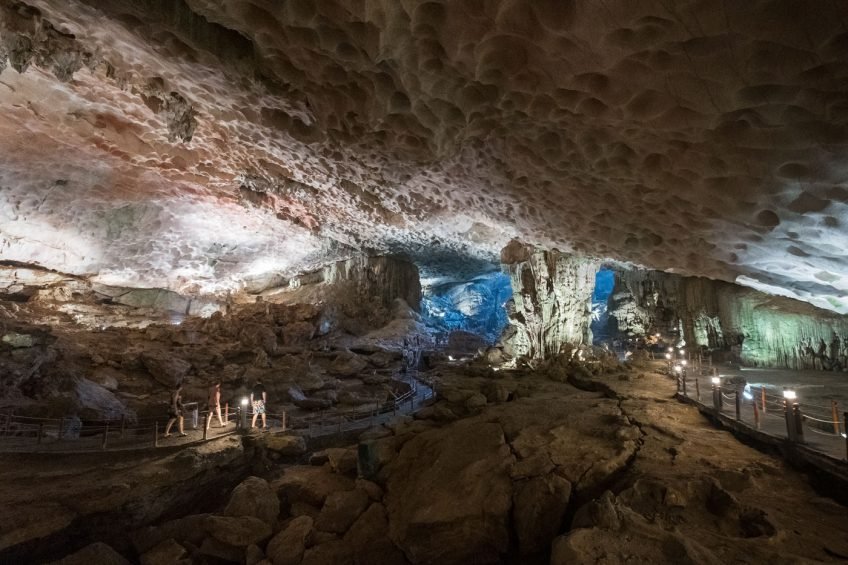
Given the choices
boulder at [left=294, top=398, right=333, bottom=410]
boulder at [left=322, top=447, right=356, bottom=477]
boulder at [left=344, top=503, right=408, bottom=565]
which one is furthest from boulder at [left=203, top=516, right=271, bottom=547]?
boulder at [left=294, top=398, right=333, bottom=410]

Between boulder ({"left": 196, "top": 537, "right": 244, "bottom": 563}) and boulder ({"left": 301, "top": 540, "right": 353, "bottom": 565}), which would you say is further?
boulder ({"left": 196, "top": 537, "right": 244, "bottom": 563})

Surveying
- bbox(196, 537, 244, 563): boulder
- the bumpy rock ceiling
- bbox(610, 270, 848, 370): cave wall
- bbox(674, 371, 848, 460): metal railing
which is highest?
the bumpy rock ceiling

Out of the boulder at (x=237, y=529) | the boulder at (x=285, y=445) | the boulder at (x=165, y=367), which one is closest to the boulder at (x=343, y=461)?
the boulder at (x=285, y=445)

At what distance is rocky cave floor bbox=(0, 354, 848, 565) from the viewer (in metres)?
3.91

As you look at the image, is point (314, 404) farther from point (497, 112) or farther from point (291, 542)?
point (497, 112)

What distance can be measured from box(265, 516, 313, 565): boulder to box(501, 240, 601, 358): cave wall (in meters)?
11.3

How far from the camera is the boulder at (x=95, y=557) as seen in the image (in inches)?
214

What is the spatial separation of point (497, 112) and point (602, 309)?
31.3 m

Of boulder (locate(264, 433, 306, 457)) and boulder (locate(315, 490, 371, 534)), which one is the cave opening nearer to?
boulder (locate(264, 433, 306, 457))

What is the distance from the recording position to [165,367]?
1396 centimetres

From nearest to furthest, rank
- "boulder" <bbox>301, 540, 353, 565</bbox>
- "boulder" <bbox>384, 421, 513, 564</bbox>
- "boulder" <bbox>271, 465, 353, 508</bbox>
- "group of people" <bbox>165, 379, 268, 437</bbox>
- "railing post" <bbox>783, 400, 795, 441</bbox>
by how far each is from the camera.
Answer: "railing post" <bbox>783, 400, 795, 441</bbox>
"boulder" <bbox>384, 421, 513, 564</bbox>
"boulder" <bbox>301, 540, 353, 565</bbox>
"boulder" <bbox>271, 465, 353, 508</bbox>
"group of people" <bbox>165, 379, 268, 437</bbox>

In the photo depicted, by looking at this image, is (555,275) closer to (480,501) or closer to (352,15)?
(480,501)

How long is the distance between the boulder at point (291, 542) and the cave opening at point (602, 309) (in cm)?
1298

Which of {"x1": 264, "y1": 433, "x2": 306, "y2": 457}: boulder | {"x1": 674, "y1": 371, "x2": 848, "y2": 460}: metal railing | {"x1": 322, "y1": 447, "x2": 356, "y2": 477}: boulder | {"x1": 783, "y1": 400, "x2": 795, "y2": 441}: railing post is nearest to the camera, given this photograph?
{"x1": 674, "y1": 371, "x2": 848, "y2": 460}: metal railing
